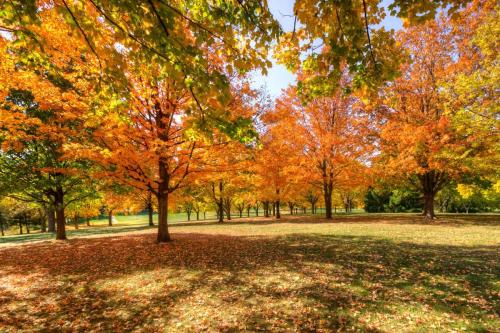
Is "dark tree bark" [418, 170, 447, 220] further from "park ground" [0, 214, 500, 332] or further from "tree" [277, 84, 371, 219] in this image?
"park ground" [0, 214, 500, 332]

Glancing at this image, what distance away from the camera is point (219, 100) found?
13.8 ft

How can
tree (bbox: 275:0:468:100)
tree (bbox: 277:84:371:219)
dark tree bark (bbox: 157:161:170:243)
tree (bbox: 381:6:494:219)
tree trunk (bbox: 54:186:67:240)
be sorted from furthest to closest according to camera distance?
tree (bbox: 277:84:371:219)
tree (bbox: 381:6:494:219)
tree trunk (bbox: 54:186:67:240)
dark tree bark (bbox: 157:161:170:243)
tree (bbox: 275:0:468:100)

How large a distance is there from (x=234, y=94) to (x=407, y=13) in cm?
825

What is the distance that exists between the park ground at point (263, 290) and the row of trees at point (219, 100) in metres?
3.61

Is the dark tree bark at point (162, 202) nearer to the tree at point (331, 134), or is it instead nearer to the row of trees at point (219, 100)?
the row of trees at point (219, 100)

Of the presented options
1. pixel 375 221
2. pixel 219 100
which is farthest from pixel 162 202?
pixel 375 221

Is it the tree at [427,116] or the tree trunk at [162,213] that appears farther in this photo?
the tree at [427,116]

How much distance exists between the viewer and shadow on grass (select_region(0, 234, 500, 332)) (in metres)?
4.55

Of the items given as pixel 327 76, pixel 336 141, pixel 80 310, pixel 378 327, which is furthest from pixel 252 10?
pixel 336 141

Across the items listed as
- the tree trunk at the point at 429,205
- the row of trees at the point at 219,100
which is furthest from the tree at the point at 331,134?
the tree trunk at the point at 429,205

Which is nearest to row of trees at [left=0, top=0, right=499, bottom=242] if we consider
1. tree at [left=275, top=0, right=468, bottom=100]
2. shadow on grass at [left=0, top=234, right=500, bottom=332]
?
tree at [left=275, top=0, right=468, bottom=100]

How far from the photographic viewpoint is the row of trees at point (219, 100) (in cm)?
427

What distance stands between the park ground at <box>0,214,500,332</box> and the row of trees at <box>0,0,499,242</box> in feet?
11.8

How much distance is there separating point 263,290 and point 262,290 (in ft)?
0.09
